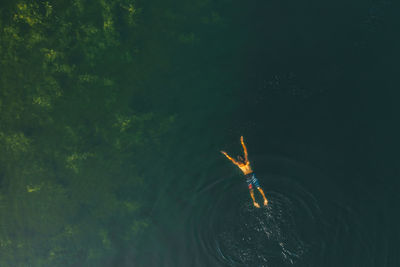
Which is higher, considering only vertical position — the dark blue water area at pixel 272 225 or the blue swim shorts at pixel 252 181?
the blue swim shorts at pixel 252 181

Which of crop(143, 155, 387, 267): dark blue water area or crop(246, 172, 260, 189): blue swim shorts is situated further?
crop(246, 172, 260, 189): blue swim shorts

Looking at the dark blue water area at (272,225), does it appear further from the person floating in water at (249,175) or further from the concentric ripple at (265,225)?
the person floating in water at (249,175)

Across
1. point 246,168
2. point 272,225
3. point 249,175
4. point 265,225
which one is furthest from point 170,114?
point 272,225


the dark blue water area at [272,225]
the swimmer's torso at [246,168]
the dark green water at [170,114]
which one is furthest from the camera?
the dark green water at [170,114]

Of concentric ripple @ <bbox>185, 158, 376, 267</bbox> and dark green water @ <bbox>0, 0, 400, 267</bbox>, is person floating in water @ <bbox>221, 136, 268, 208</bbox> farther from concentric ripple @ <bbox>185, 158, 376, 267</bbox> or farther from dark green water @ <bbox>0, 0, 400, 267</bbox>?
dark green water @ <bbox>0, 0, 400, 267</bbox>

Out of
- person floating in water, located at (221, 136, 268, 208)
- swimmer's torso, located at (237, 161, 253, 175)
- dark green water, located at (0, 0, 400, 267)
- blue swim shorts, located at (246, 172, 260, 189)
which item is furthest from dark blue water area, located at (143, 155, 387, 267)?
swimmer's torso, located at (237, 161, 253, 175)

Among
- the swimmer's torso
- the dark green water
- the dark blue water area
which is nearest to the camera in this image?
the dark blue water area

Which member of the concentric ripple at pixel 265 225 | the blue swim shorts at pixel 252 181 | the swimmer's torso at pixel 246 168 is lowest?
the concentric ripple at pixel 265 225

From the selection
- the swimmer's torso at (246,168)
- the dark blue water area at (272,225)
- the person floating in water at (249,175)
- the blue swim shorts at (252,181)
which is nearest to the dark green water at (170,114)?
the dark blue water area at (272,225)

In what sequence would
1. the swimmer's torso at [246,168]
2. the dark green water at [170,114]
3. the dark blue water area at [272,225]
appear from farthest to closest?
the dark green water at [170,114] → the swimmer's torso at [246,168] → the dark blue water area at [272,225]

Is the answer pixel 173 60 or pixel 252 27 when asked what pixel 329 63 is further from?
pixel 173 60
